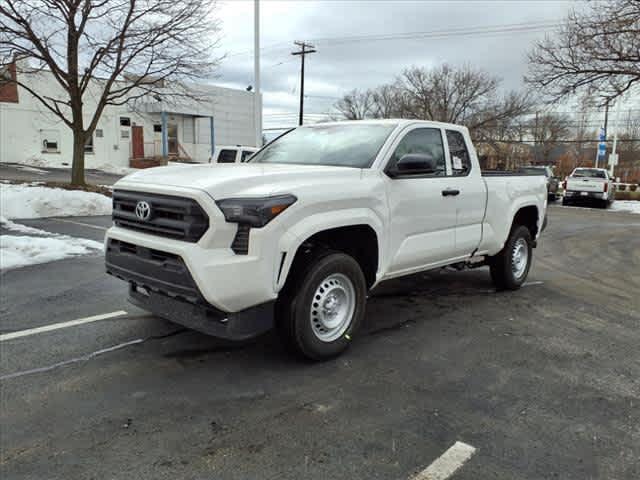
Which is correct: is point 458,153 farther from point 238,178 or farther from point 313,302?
point 238,178

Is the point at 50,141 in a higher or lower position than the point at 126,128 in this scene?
lower

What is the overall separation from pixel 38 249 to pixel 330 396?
6.45m

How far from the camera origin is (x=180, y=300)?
3658 mm

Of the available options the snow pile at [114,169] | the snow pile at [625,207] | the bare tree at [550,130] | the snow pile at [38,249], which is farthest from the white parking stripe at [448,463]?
the bare tree at [550,130]

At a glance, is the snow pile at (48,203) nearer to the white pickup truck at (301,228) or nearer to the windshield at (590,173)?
the white pickup truck at (301,228)

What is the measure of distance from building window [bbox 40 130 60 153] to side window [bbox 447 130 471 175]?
29919 mm

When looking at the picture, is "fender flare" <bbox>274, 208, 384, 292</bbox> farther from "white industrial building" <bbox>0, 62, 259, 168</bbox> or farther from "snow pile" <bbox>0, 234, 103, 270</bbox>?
"white industrial building" <bbox>0, 62, 259, 168</bbox>

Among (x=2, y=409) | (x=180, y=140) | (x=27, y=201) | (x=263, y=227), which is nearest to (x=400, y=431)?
(x=263, y=227)

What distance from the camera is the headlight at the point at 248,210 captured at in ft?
11.0

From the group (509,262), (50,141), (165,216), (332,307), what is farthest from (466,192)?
(50,141)

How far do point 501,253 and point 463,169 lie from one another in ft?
4.75

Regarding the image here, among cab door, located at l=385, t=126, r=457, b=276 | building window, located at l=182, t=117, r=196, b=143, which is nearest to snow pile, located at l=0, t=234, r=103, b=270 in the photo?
cab door, located at l=385, t=126, r=457, b=276

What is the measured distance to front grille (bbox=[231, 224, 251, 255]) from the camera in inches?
133

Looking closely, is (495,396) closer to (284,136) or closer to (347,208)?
(347,208)
